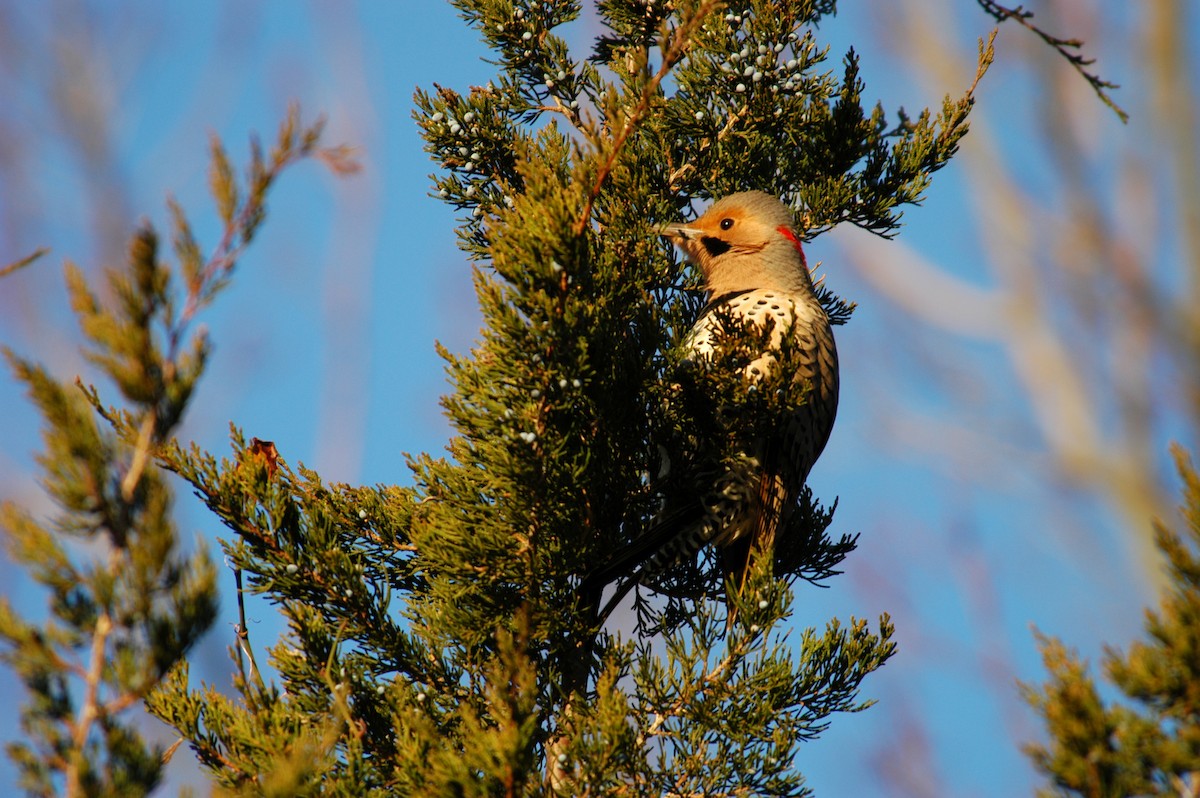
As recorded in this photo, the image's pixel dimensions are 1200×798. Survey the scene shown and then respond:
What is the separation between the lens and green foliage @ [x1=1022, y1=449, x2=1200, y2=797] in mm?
1808

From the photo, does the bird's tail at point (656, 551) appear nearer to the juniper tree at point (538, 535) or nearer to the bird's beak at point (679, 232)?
the juniper tree at point (538, 535)

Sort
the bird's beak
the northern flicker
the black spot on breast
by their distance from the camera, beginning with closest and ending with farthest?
the northern flicker < the bird's beak < the black spot on breast

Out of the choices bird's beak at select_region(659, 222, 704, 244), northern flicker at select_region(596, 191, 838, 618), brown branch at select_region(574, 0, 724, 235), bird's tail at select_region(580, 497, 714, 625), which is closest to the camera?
brown branch at select_region(574, 0, 724, 235)

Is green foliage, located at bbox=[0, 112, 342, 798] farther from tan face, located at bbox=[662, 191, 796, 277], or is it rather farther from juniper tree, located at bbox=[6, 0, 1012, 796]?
tan face, located at bbox=[662, 191, 796, 277]

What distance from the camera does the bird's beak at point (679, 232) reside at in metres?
3.40

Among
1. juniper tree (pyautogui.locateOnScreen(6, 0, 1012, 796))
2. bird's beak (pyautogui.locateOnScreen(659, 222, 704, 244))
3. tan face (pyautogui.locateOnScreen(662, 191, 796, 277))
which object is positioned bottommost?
juniper tree (pyautogui.locateOnScreen(6, 0, 1012, 796))

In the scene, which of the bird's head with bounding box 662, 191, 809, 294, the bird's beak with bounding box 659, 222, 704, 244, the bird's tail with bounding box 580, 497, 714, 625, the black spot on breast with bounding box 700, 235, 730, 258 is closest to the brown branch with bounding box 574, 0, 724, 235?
the bird's tail with bounding box 580, 497, 714, 625

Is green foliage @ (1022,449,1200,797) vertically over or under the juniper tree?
under

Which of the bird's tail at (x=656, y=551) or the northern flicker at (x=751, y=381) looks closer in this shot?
the bird's tail at (x=656, y=551)

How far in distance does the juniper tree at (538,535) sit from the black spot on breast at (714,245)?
57cm

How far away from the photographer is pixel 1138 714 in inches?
73.0

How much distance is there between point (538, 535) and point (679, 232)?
4.78 feet

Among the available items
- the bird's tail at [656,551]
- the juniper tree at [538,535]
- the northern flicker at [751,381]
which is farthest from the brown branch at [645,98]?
the bird's tail at [656,551]

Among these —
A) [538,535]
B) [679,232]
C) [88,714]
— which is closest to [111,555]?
[88,714]
